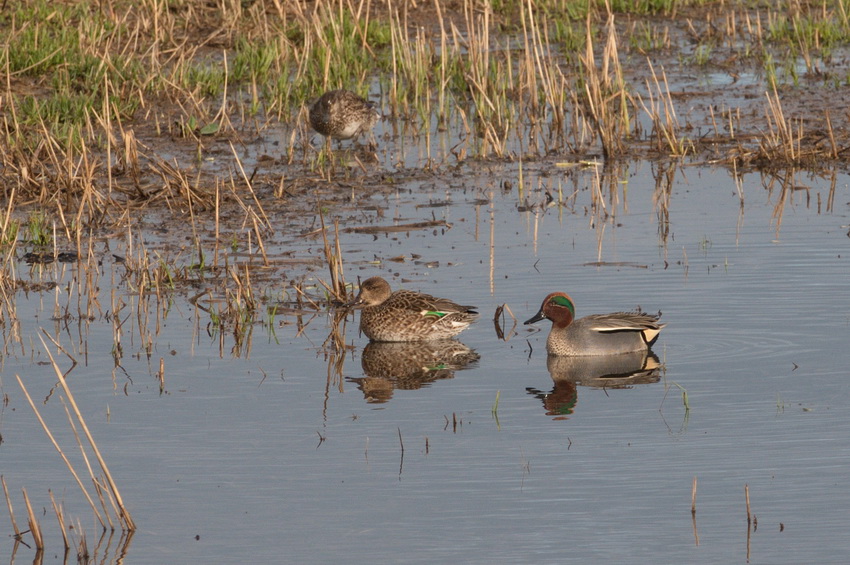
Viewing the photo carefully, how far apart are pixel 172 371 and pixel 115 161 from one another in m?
6.23

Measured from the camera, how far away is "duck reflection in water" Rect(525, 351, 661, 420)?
832 cm

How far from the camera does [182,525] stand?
21.0ft

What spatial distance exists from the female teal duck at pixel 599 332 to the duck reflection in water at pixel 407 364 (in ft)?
1.83

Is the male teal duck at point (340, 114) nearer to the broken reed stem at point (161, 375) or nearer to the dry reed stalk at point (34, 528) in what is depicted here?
the broken reed stem at point (161, 375)

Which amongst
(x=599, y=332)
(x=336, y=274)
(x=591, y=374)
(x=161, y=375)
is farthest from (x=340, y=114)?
(x=161, y=375)

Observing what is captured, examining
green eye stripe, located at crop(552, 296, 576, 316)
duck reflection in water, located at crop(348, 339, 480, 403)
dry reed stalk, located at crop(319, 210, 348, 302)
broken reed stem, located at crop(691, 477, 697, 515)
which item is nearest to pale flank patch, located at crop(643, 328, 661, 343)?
green eye stripe, located at crop(552, 296, 576, 316)

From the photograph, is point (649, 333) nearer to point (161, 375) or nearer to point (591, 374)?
point (591, 374)

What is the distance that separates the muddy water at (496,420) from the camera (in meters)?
6.25

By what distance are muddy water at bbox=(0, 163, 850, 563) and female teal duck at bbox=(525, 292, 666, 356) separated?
7.0 inches

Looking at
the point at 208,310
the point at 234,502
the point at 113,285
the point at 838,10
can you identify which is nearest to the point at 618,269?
the point at 208,310

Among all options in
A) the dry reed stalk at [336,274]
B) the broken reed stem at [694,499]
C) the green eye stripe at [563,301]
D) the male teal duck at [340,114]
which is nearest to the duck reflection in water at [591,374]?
the green eye stripe at [563,301]

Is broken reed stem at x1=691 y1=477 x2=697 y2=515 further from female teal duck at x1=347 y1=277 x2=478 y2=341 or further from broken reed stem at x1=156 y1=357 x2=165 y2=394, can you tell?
female teal duck at x1=347 y1=277 x2=478 y2=341

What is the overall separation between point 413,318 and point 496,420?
2265 millimetres

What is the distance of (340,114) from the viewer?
600 inches
